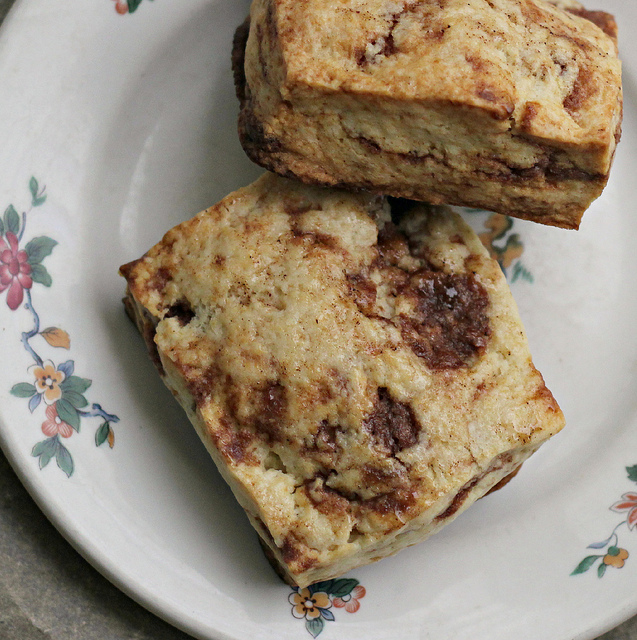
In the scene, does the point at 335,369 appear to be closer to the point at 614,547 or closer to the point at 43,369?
the point at 43,369

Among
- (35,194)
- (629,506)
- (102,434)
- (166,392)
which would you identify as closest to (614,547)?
(629,506)

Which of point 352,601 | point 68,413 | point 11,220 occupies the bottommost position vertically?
point 352,601

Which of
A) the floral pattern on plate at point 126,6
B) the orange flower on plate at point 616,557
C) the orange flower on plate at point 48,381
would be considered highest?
the floral pattern on plate at point 126,6

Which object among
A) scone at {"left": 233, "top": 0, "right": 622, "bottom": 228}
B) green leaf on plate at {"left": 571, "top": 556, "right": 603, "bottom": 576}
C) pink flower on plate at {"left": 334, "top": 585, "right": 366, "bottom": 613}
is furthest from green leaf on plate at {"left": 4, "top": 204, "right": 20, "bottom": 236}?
green leaf on plate at {"left": 571, "top": 556, "right": 603, "bottom": 576}

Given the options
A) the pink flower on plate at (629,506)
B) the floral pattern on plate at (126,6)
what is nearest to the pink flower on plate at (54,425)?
the floral pattern on plate at (126,6)

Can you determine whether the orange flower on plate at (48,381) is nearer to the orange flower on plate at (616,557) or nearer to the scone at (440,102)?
the scone at (440,102)

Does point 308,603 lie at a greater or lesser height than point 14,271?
lesser

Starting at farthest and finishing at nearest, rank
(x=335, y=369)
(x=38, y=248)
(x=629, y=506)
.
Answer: (x=629, y=506)
(x=38, y=248)
(x=335, y=369)
